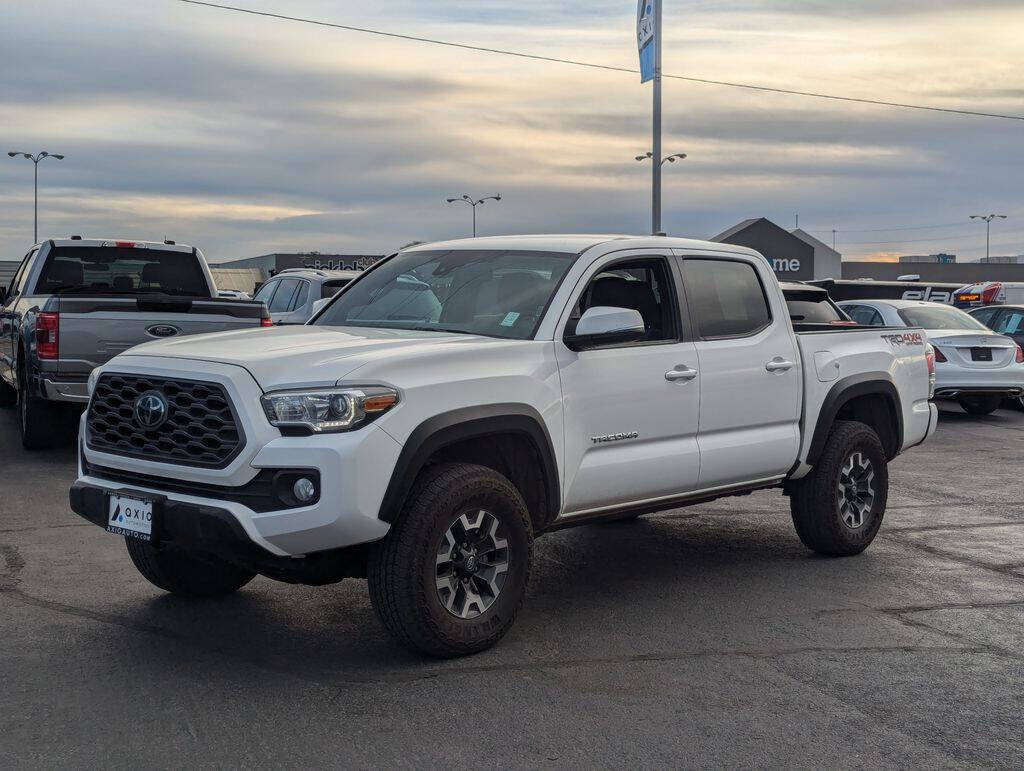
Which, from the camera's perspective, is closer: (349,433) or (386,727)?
(386,727)

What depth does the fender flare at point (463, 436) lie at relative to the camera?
16.9ft

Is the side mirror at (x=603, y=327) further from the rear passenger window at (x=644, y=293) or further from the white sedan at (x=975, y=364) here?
the white sedan at (x=975, y=364)

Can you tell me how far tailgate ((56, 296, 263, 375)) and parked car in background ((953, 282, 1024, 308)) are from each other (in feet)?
56.9

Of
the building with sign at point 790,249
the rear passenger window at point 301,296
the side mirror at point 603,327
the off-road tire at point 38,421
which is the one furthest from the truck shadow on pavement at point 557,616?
the building with sign at point 790,249

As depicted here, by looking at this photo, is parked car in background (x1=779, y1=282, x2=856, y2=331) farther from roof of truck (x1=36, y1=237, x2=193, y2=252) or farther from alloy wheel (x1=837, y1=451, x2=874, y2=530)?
roof of truck (x1=36, y1=237, x2=193, y2=252)

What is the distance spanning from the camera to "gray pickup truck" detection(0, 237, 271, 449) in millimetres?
11219

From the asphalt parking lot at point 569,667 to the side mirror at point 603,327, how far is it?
140 centimetres

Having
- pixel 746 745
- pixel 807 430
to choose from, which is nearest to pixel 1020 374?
pixel 807 430

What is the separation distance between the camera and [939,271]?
254 feet

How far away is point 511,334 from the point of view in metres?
6.09

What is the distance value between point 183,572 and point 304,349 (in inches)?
63.8

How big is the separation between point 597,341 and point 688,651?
152 cm

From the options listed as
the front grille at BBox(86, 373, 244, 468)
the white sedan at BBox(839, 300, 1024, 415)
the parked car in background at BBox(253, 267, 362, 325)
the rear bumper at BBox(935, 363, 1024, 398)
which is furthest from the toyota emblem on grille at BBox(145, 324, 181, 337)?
the rear bumper at BBox(935, 363, 1024, 398)

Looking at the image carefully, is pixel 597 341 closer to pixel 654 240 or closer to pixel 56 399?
pixel 654 240
